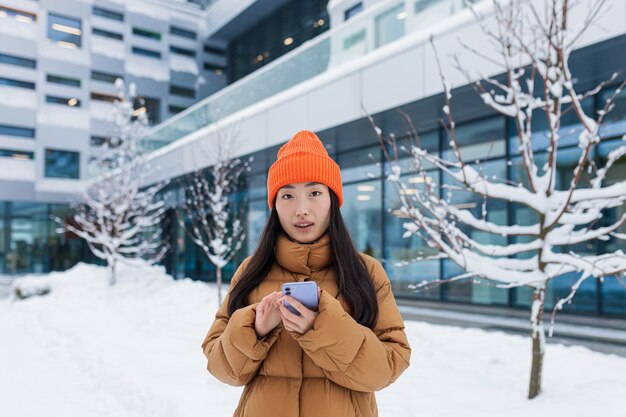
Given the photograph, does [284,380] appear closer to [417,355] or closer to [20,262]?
[417,355]

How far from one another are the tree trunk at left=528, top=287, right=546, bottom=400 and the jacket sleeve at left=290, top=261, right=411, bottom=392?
3.19m

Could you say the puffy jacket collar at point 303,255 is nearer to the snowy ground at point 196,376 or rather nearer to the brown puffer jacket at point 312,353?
the brown puffer jacket at point 312,353

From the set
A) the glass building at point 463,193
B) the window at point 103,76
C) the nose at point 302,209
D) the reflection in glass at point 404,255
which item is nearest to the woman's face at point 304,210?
the nose at point 302,209

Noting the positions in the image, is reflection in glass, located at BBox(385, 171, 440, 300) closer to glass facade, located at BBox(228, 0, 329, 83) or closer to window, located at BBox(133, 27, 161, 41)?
glass facade, located at BBox(228, 0, 329, 83)

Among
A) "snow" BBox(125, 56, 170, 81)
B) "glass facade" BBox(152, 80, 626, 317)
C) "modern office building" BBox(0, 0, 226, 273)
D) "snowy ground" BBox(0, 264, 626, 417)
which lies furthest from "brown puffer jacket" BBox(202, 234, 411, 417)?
"snow" BBox(125, 56, 170, 81)

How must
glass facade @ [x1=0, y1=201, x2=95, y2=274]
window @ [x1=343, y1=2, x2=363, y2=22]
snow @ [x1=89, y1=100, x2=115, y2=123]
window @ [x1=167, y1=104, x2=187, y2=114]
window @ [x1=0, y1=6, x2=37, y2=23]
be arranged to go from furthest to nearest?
window @ [x1=167, y1=104, x2=187, y2=114] < snow @ [x1=89, y1=100, x2=115, y2=123] < glass facade @ [x1=0, y1=201, x2=95, y2=274] < window @ [x1=0, y1=6, x2=37, y2=23] < window @ [x1=343, y1=2, x2=363, y2=22]

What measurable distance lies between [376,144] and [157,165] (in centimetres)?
943

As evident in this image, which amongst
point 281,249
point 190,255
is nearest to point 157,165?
point 190,255

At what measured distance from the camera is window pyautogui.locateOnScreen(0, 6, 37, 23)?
2721 centimetres

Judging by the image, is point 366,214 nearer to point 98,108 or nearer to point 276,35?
point 276,35

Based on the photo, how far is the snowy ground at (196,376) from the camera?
15.5ft

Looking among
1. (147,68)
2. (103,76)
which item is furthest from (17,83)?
(147,68)

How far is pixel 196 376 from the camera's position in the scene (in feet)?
20.1

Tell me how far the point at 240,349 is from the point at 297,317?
259mm
